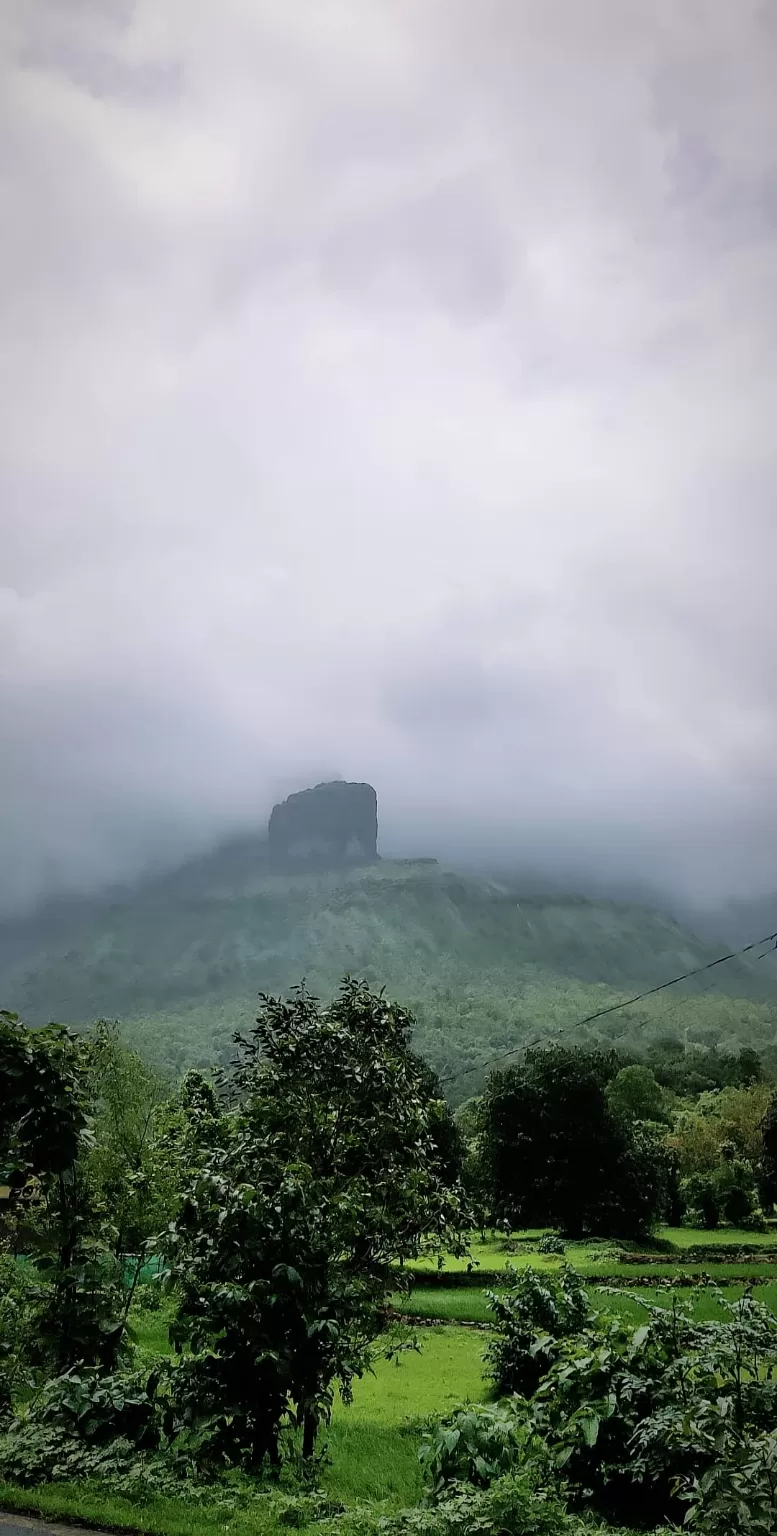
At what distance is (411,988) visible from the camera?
176 meters

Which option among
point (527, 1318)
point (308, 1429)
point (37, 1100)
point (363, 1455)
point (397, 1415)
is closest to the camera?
point (37, 1100)

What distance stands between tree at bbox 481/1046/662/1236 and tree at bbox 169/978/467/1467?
30.1m

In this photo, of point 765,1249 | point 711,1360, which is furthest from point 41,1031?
point 765,1249

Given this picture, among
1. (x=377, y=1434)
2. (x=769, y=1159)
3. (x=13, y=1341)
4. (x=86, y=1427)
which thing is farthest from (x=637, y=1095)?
(x=86, y=1427)

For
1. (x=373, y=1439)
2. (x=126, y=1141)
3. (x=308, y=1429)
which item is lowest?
(x=373, y=1439)

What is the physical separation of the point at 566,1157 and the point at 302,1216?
3436 cm

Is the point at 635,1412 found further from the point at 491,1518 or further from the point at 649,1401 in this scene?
the point at 491,1518

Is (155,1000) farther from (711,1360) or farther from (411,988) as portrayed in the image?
(711,1360)

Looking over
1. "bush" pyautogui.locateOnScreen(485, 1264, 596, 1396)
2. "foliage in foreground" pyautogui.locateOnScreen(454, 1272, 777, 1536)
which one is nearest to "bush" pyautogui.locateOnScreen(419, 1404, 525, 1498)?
"foliage in foreground" pyautogui.locateOnScreen(454, 1272, 777, 1536)

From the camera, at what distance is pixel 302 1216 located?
8.01 meters

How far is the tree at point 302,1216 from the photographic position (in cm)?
775

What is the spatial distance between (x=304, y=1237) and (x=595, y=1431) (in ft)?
9.51

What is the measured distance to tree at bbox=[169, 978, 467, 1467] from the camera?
7746 millimetres

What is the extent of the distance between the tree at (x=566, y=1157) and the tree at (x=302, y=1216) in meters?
30.1
